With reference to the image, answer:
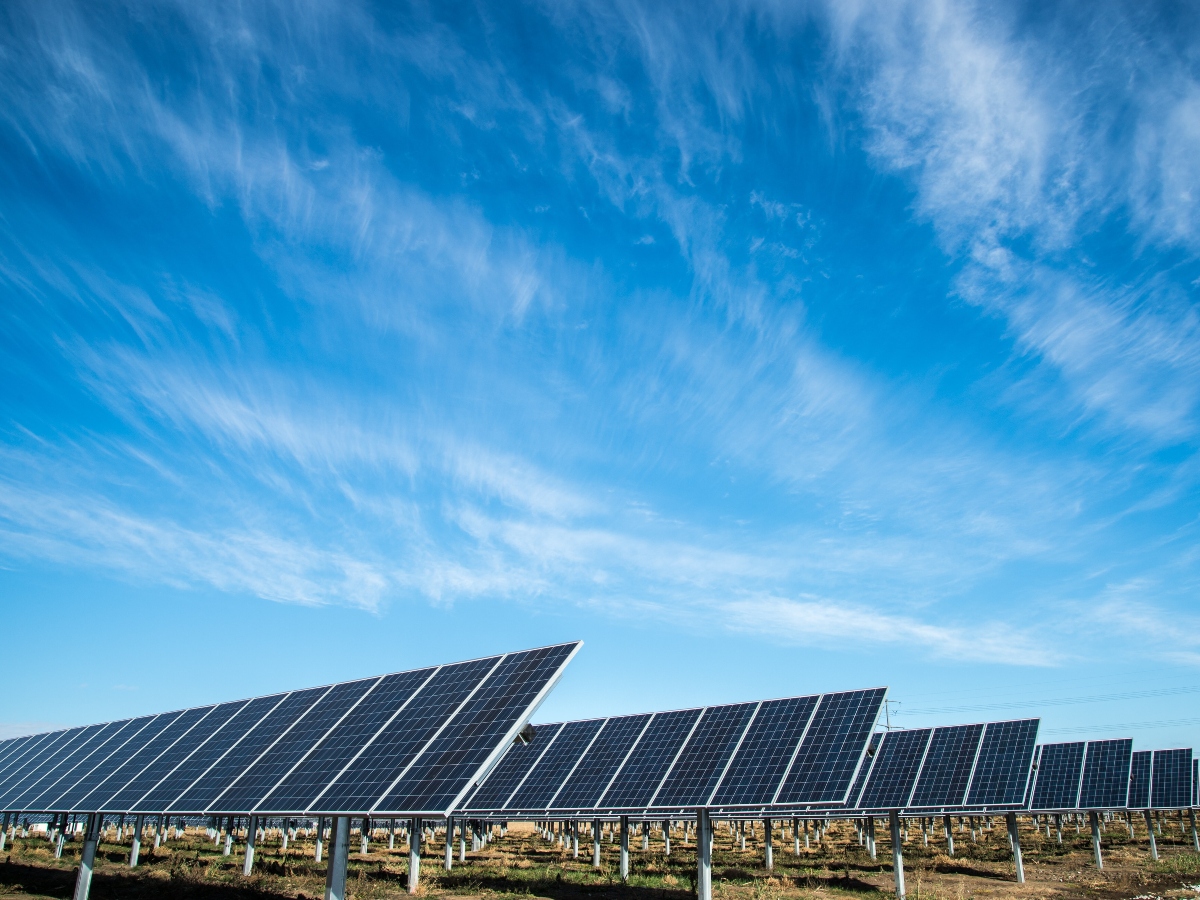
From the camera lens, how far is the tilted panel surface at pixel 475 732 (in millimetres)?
15750

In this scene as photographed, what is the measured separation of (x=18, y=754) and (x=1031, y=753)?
177 feet

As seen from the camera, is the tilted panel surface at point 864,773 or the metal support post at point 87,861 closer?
the metal support post at point 87,861

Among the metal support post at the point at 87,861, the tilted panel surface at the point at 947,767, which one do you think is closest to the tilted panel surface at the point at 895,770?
the tilted panel surface at the point at 947,767

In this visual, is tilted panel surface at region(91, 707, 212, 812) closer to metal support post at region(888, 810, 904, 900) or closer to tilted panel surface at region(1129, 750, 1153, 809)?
metal support post at region(888, 810, 904, 900)

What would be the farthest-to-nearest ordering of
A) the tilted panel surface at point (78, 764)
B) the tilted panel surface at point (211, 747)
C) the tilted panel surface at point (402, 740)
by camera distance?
the tilted panel surface at point (78, 764) < the tilted panel surface at point (211, 747) < the tilted panel surface at point (402, 740)

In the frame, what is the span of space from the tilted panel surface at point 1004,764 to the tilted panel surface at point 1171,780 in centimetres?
1231

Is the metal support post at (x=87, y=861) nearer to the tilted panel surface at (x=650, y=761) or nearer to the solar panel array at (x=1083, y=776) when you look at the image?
the tilted panel surface at (x=650, y=761)

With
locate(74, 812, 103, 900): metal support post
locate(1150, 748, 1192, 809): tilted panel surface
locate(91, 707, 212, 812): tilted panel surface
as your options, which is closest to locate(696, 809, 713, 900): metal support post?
locate(91, 707, 212, 812): tilted panel surface

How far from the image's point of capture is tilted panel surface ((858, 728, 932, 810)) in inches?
1286

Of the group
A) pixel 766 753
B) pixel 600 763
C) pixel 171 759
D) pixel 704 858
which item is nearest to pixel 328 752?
pixel 171 759

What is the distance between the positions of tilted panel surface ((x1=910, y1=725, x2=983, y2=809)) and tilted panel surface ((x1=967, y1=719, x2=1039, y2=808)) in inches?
18.6

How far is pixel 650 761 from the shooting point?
29.4 meters

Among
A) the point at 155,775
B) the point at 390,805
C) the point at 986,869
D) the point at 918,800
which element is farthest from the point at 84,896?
the point at 986,869

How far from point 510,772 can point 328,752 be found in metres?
20.0
